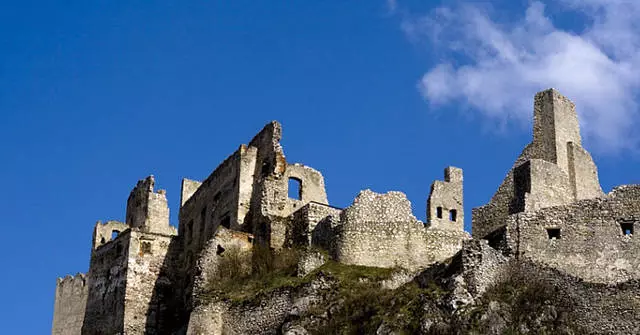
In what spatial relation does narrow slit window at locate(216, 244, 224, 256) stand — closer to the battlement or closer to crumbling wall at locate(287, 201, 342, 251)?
crumbling wall at locate(287, 201, 342, 251)

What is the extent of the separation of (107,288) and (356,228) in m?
14.0

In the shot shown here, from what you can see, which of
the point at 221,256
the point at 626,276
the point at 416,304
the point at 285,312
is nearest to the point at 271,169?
the point at 221,256

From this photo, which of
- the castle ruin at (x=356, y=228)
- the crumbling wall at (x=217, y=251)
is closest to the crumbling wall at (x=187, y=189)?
the castle ruin at (x=356, y=228)

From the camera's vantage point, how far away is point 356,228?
47.1 meters

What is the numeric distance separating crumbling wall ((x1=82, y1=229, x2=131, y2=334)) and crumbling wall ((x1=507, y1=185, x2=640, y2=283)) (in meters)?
19.4

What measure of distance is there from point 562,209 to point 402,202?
7726mm

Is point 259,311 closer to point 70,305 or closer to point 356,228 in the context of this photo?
point 356,228

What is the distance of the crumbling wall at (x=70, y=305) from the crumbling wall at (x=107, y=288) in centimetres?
193

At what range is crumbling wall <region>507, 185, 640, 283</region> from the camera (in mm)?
41031

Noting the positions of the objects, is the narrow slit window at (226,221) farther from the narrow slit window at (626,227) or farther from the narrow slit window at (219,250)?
the narrow slit window at (626,227)

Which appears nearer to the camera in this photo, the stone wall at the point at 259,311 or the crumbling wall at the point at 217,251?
the stone wall at the point at 259,311

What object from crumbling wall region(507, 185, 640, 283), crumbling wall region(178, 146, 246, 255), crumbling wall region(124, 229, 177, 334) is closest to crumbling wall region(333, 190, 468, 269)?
crumbling wall region(507, 185, 640, 283)

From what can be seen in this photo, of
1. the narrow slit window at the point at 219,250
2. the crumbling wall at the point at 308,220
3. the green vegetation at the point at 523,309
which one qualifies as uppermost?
the crumbling wall at the point at 308,220

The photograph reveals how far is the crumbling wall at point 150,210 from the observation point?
61375 millimetres
